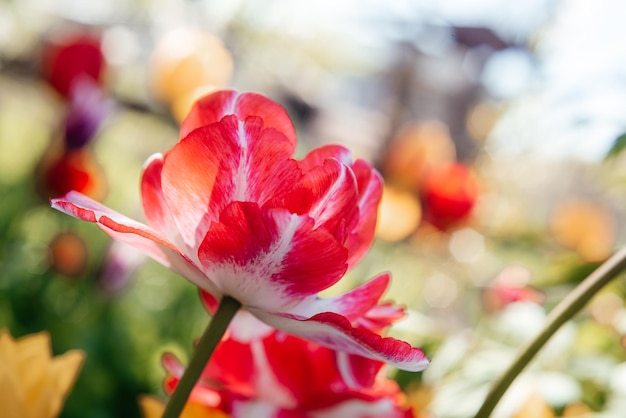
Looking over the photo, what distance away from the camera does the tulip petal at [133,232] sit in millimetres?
145

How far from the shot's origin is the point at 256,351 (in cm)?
20

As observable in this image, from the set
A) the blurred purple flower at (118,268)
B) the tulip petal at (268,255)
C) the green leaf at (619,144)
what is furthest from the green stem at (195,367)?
the blurred purple flower at (118,268)

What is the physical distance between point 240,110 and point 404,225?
88 cm

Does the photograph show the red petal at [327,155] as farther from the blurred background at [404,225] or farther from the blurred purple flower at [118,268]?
the blurred purple flower at [118,268]

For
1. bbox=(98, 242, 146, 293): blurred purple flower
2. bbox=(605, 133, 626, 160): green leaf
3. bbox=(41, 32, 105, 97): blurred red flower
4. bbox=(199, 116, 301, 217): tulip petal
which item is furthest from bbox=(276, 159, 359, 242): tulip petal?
bbox=(41, 32, 105, 97): blurred red flower

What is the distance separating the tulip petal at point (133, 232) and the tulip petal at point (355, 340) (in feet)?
0.07

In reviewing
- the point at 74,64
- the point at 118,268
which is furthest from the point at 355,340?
the point at 74,64

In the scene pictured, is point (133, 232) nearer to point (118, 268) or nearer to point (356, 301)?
point (356, 301)

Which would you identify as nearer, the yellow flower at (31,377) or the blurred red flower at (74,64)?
the yellow flower at (31,377)

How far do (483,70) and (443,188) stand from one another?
1.53 m

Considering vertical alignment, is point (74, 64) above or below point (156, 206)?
below

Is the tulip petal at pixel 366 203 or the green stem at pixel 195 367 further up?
the tulip petal at pixel 366 203

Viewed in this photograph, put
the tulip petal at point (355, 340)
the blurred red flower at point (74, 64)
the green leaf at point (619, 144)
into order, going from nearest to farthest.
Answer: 1. the tulip petal at point (355, 340)
2. the green leaf at point (619, 144)
3. the blurred red flower at point (74, 64)

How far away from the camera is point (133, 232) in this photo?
0.15 m
